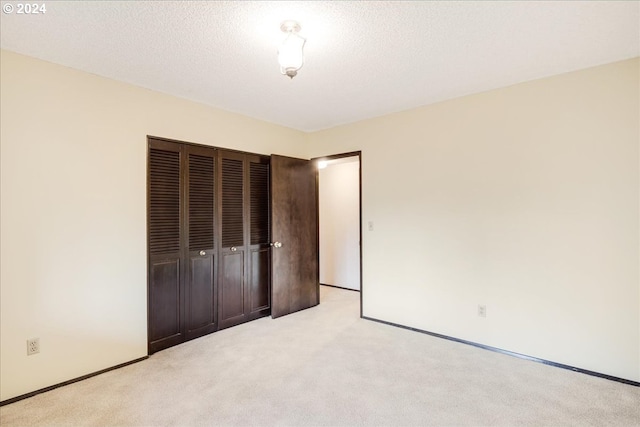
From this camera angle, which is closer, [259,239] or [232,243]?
[232,243]

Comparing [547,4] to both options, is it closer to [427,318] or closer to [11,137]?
Result: [427,318]

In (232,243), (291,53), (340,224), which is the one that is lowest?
(232,243)

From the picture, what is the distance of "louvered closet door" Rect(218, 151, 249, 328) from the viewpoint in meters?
3.55

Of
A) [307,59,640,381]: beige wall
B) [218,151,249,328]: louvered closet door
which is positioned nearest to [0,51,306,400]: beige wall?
[218,151,249,328]: louvered closet door

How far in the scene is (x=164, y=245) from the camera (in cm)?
305

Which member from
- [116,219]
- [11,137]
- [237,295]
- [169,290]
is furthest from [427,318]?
[11,137]

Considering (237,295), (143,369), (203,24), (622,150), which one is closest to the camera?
(203,24)

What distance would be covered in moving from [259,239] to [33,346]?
7.34ft

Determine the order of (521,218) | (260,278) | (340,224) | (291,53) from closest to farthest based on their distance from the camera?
(291,53) → (521,218) → (260,278) → (340,224)

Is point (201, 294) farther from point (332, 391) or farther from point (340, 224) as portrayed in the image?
point (340, 224)

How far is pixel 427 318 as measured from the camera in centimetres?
344

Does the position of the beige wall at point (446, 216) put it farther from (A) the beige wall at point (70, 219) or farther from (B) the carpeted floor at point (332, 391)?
(B) the carpeted floor at point (332, 391)

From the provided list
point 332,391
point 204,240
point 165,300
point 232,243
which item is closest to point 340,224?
point 232,243

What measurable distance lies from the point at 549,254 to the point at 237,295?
3.17 meters
